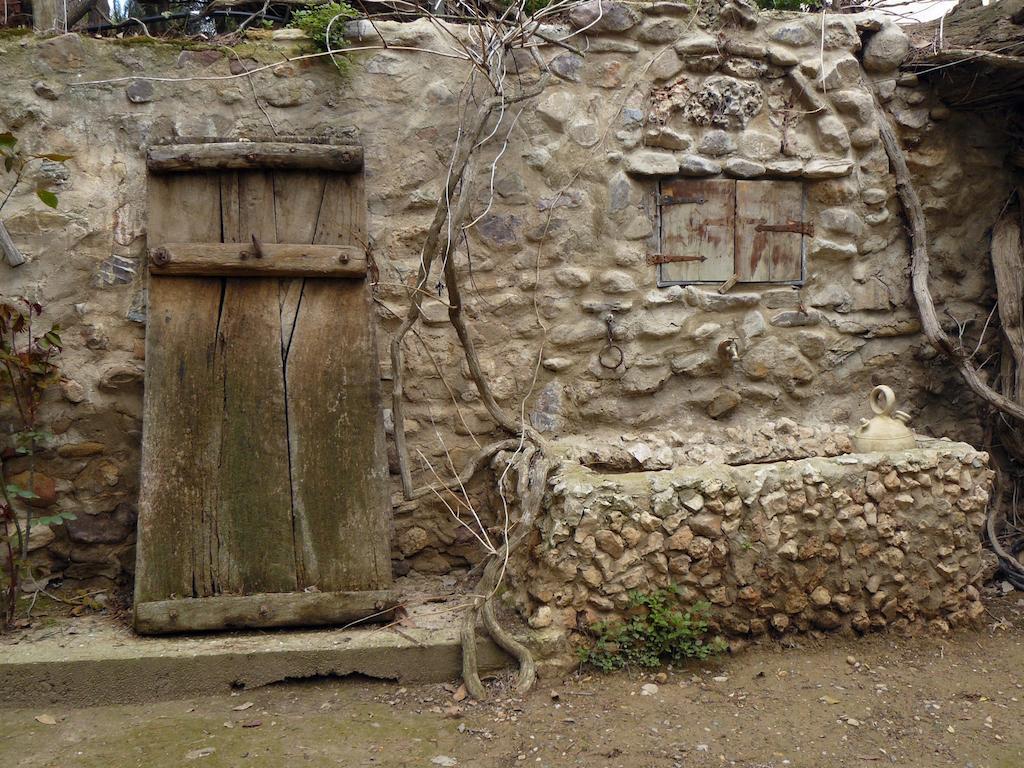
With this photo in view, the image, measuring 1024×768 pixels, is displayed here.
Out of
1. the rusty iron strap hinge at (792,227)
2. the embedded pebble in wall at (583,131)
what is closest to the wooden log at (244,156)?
the embedded pebble in wall at (583,131)

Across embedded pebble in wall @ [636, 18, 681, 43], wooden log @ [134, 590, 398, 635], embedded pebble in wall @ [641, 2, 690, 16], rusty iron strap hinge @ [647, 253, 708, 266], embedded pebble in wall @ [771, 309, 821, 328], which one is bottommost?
wooden log @ [134, 590, 398, 635]

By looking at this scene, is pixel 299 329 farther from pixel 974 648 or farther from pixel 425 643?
pixel 974 648

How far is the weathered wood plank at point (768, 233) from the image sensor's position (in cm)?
379

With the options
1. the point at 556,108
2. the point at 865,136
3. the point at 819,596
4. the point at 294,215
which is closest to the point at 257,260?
the point at 294,215

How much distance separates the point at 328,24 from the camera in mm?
3389

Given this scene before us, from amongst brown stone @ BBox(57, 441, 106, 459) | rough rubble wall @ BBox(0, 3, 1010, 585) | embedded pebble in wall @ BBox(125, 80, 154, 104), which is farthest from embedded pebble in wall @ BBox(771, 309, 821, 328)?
brown stone @ BBox(57, 441, 106, 459)

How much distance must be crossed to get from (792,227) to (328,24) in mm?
2071

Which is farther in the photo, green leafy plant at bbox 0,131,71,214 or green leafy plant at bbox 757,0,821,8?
green leafy plant at bbox 757,0,821,8

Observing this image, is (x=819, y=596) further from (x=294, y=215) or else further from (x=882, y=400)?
(x=294, y=215)

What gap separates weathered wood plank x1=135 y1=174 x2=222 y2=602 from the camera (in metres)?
3.11

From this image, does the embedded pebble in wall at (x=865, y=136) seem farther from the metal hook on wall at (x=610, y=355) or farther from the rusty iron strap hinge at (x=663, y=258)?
the metal hook on wall at (x=610, y=355)

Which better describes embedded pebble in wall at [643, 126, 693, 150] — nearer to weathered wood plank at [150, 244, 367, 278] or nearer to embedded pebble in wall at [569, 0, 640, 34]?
embedded pebble in wall at [569, 0, 640, 34]

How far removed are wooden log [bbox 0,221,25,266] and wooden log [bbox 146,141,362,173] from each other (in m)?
0.59

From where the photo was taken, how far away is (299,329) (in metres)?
3.27
